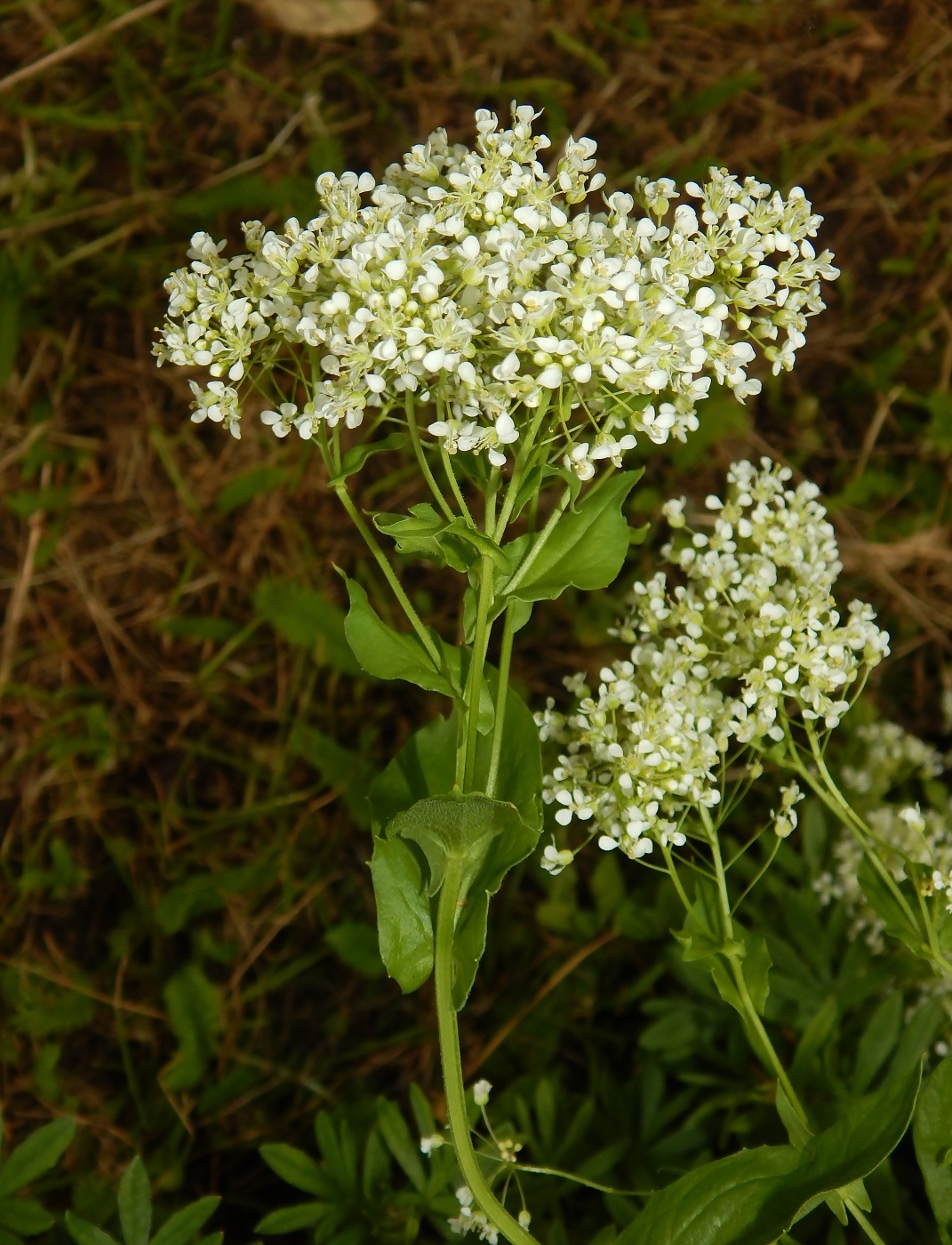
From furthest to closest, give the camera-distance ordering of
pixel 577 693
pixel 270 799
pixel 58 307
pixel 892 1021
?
pixel 58 307 < pixel 270 799 < pixel 892 1021 < pixel 577 693

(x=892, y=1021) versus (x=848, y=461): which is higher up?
(x=848, y=461)

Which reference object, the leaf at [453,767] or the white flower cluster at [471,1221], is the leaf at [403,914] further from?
the white flower cluster at [471,1221]

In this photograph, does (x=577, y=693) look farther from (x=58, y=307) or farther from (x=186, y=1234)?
(x=58, y=307)

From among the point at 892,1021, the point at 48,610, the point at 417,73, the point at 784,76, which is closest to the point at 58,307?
the point at 48,610

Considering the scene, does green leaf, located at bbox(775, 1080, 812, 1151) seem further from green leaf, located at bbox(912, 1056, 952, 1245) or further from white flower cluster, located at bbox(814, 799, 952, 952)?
white flower cluster, located at bbox(814, 799, 952, 952)

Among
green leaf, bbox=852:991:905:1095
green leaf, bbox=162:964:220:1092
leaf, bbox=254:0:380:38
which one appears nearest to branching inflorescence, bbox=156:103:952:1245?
green leaf, bbox=852:991:905:1095
